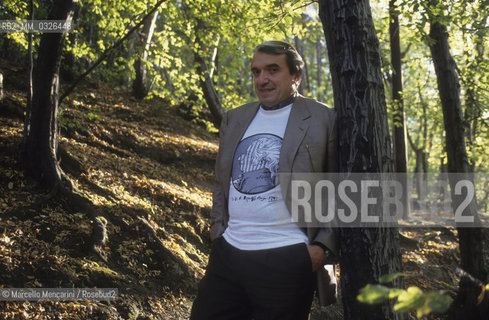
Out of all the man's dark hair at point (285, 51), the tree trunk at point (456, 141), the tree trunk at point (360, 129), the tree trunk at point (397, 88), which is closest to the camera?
the tree trunk at point (360, 129)

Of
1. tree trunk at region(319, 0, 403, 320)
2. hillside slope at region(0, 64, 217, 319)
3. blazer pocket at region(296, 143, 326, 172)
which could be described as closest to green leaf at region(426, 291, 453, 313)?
tree trunk at region(319, 0, 403, 320)

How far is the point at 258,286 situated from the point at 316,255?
42 centimetres

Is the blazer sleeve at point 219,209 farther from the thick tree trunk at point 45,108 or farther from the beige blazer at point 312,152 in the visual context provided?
the thick tree trunk at point 45,108

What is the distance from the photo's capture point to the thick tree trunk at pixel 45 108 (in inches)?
236

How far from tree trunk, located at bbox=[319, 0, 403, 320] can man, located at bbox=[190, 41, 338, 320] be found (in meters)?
0.12

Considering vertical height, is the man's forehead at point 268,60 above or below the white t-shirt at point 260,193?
above

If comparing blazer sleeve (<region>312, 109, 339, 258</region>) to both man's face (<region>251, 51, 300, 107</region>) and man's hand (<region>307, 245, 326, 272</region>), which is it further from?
man's face (<region>251, 51, 300, 107</region>)

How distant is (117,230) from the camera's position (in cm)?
606

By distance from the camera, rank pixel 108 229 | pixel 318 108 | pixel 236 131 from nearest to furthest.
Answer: pixel 318 108 → pixel 236 131 → pixel 108 229

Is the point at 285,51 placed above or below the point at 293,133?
above

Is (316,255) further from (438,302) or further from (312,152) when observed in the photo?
(438,302)

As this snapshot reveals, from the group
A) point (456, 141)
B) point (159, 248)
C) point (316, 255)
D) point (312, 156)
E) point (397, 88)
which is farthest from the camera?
point (397, 88)

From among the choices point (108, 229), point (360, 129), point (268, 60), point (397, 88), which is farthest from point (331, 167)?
point (397, 88)

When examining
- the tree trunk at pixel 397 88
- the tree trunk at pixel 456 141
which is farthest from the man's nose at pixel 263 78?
the tree trunk at pixel 397 88
